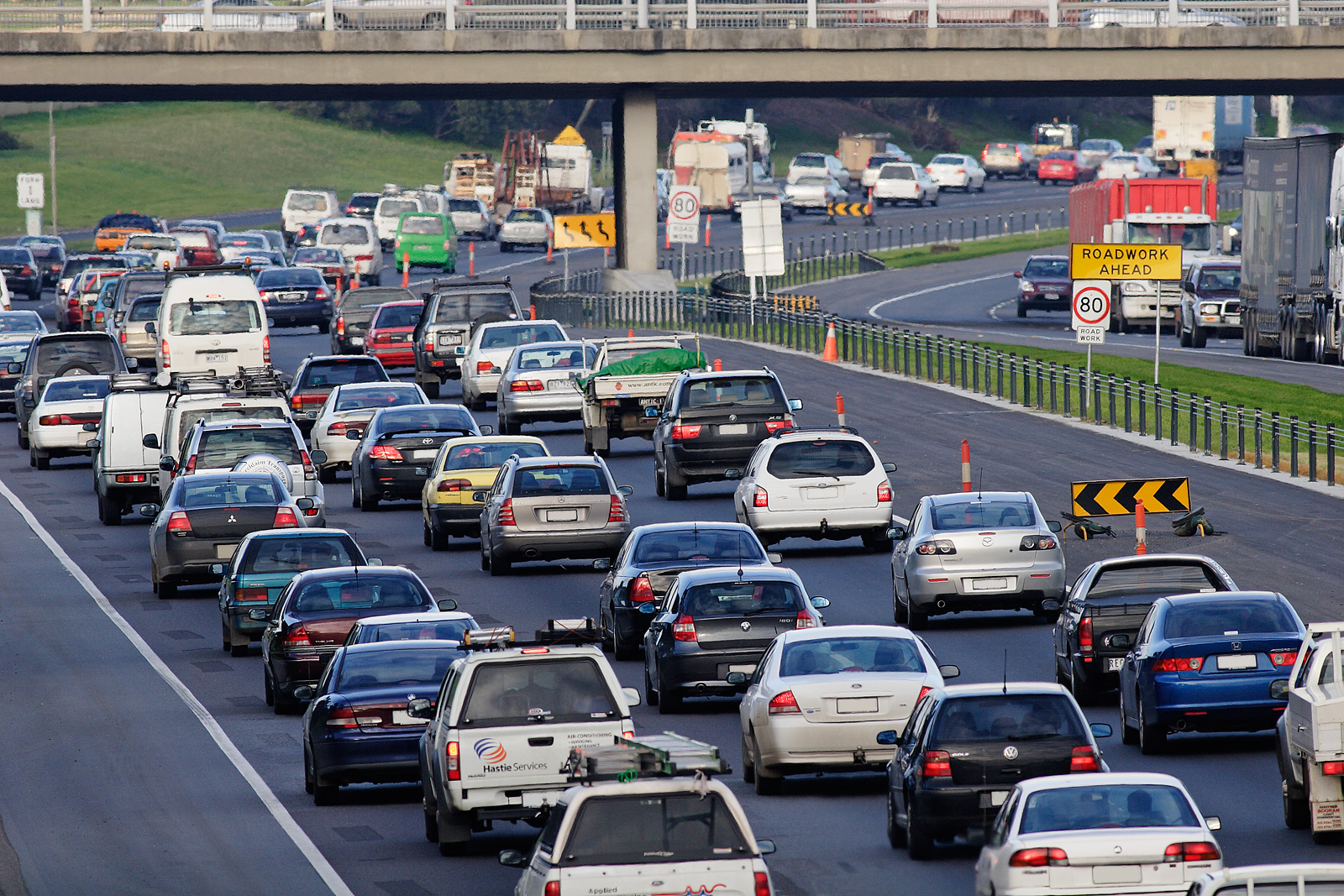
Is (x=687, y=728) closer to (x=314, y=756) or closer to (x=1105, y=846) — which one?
(x=314, y=756)

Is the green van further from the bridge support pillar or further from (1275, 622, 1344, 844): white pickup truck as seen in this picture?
(1275, 622, 1344, 844): white pickup truck

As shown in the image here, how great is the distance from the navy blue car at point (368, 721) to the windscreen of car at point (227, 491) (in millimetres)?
11130

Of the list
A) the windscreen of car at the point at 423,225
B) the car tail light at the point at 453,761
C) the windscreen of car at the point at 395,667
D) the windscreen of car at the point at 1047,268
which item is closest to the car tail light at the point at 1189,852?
the car tail light at the point at 453,761

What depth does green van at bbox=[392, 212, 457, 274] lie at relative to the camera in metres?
82.4

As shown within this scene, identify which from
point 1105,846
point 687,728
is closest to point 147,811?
point 687,728

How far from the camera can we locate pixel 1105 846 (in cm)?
1275

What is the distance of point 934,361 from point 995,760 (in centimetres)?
3936

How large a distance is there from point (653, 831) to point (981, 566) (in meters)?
13.6

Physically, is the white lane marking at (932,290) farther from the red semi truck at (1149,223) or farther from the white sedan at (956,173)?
the white sedan at (956,173)

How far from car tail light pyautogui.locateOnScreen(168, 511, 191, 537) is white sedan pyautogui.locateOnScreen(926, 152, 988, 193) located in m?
85.1

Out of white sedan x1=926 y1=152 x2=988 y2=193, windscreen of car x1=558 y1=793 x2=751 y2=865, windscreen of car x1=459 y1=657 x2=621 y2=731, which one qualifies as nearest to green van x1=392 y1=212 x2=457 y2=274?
white sedan x1=926 y1=152 x2=988 y2=193

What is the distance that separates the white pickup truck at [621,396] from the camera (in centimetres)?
3984

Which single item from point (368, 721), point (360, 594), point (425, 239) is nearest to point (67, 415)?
point (360, 594)

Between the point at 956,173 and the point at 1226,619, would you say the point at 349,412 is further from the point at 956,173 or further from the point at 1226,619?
the point at 956,173
